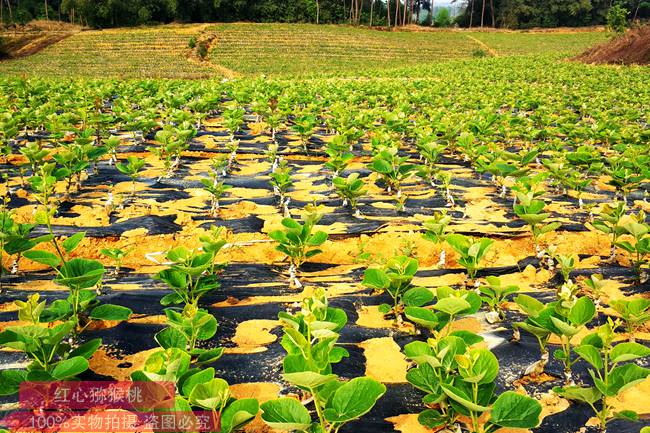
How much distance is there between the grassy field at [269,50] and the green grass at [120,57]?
0.16 feet

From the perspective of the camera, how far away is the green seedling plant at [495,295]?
2520 mm

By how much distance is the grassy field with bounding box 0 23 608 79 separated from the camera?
3294 cm

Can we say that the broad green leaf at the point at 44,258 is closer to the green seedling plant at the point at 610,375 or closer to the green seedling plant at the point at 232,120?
the green seedling plant at the point at 610,375

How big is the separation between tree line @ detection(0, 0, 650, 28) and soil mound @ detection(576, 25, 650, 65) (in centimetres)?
2419

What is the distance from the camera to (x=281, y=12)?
58.6 m

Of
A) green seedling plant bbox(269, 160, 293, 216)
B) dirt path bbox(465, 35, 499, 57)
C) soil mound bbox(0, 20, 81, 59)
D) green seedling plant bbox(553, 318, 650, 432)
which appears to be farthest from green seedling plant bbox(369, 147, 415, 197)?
dirt path bbox(465, 35, 499, 57)

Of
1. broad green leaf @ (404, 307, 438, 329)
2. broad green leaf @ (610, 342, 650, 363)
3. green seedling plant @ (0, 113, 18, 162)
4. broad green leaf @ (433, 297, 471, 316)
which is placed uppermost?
green seedling plant @ (0, 113, 18, 162)

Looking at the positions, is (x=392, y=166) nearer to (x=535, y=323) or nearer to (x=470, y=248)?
(x=470, y=248)

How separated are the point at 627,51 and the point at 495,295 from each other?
28864 mm

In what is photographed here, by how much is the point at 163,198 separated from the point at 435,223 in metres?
3.31

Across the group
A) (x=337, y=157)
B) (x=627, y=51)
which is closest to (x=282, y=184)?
(x=337, y=157)

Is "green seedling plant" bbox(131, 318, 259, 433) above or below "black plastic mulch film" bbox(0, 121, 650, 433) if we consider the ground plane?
above

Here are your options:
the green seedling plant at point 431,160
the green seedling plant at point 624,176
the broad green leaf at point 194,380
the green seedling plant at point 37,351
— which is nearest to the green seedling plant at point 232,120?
the green seedling plant at point 431,160

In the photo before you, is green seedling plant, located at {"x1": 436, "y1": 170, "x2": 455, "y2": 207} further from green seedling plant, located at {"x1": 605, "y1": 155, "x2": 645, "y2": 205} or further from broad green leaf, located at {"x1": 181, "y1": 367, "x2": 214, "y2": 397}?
broad green leaf, located at {"x1": 181, "y1": 367, "x2": 214, "y2": 397}
